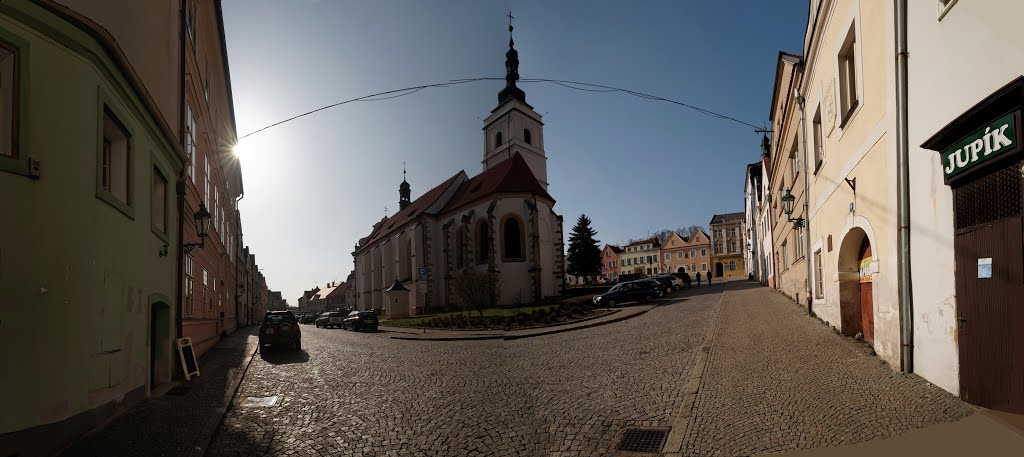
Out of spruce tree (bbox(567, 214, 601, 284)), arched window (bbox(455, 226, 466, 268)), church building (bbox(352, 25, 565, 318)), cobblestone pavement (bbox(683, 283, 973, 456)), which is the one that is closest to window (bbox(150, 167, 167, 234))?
cobblestone pavement (bbox(683, 283, 973, 456))

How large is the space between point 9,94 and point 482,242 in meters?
40.1

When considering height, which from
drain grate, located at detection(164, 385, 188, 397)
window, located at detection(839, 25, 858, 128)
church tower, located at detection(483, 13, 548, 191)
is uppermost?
church tower, located at detection(483, 13, 548, 191)

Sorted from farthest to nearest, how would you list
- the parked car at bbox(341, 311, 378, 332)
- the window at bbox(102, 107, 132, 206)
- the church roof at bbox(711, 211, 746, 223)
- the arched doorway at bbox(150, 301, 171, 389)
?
the church roof at bbox(711, 211, 746, 223)
the parked car at bbox(341, 311, 378, 332)
the arched doorway at bbox(150, 301, 171, 389)
the window at bbox(102, 107, 132, 206)

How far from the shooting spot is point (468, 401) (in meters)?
8.48

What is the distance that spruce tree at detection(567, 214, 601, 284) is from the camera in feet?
212

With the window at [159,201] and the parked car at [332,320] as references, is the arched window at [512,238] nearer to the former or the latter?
the parked car at [332,320]

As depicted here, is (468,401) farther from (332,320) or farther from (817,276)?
(332,320)

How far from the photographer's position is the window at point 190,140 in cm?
1346

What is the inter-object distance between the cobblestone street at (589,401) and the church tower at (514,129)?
4375cm

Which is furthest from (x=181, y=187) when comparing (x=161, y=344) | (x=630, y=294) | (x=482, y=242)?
(x=482, y=242)

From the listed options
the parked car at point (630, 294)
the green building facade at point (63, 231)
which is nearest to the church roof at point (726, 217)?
A: the parked car at point (630, 294)

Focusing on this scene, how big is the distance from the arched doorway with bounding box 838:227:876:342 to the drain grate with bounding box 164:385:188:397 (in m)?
13.3

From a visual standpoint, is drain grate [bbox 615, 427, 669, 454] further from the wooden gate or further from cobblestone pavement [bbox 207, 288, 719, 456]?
the wooden gate

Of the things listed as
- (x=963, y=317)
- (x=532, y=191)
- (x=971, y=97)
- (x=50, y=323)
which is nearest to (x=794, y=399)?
(x=963, y=317)
